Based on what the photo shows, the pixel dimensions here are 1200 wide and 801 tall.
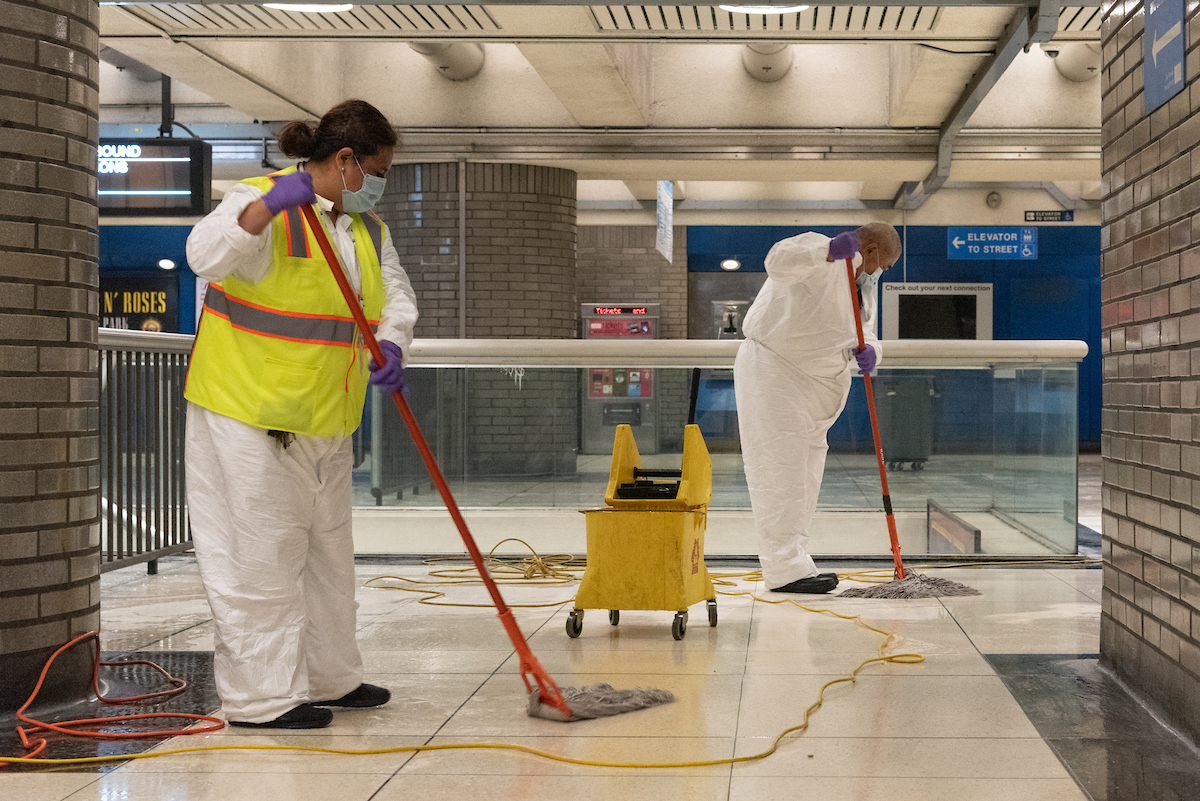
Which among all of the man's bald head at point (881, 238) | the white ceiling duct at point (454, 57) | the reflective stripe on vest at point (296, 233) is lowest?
the reflective stripe on vest at point (296, 233)

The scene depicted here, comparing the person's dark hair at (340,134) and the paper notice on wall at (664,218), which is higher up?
the paper notice on wall at (664,218)

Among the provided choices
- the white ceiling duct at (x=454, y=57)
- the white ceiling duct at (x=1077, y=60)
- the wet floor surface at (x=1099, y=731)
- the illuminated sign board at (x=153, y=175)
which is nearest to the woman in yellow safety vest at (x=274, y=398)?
the wet floor surface at (x=1099, y=731)

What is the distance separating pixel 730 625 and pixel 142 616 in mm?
2163

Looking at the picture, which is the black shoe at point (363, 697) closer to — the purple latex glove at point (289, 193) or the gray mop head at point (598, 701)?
the gray mop head at point (598, 701)

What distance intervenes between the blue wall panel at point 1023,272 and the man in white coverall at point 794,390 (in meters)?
8.78

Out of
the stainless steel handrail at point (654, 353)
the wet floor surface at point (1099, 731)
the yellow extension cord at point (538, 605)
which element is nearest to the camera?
the wet floor surface at point (1099, 731)

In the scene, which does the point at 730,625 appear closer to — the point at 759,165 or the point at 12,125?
the point at 12,125

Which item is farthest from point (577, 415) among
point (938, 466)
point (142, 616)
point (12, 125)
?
point (12, 125)

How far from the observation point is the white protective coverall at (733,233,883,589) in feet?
14.5

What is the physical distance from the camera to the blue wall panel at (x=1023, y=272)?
13352 mm

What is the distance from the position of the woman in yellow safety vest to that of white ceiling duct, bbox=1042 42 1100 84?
7167 millimetres

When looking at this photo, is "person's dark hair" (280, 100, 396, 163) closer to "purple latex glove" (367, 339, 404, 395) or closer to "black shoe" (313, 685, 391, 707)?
"purple latex glove" (367, 339, 404, 395)

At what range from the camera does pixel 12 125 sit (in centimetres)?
269

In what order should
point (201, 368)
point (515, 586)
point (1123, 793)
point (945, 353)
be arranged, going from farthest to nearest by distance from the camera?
point (945, 353)
point (515, 586)
point (201, 368)
point (1123, 793)
